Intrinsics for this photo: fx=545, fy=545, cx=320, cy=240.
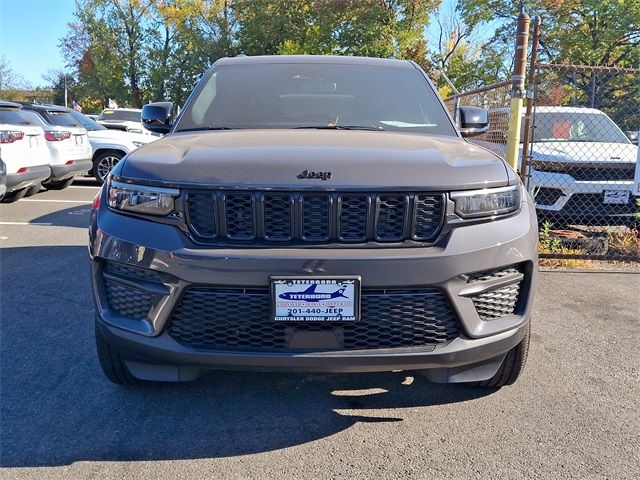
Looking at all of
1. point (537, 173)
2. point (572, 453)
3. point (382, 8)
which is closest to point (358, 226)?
point (572, 453)

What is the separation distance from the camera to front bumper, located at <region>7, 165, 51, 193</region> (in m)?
8.09

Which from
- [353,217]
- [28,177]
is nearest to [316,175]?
[353,217]

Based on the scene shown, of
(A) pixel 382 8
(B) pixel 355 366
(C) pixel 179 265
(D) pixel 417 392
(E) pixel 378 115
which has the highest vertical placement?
(A) pixel 382 8

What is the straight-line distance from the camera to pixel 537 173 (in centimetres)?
618

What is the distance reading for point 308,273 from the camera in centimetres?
215

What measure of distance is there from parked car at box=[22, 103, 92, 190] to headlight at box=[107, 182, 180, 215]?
786cm

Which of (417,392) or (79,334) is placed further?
(79,334)

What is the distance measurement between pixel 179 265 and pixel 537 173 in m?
5.07

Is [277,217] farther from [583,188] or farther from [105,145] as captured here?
[105,145]

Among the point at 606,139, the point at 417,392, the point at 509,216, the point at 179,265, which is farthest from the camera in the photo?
the point at 606,139

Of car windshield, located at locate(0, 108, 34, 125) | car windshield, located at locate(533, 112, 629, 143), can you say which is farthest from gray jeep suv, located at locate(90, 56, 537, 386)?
car windshield, located at locate(0, 108, 34, 125)

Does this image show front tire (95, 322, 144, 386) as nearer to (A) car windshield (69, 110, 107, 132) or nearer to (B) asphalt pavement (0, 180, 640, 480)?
(B) asphalt pavement (0, 180, 640, 480)

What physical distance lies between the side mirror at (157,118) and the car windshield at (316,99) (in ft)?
0.97

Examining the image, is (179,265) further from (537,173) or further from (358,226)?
(537,173)
